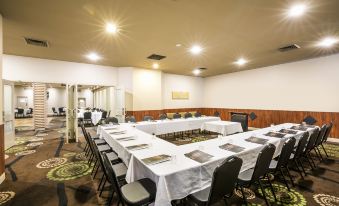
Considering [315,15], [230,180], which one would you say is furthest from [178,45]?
[230,180]

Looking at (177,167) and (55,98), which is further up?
(55,98)

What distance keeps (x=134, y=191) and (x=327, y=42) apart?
19.7ft

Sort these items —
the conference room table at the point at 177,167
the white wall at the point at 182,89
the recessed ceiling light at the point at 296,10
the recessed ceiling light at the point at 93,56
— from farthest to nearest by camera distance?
1. the white wall at the point at 182,89
2. the recessed ceiling light at the point at 93,56
3. the recessed ceiling light at the point at 296,10
4. the conference room table at the point at 177,167

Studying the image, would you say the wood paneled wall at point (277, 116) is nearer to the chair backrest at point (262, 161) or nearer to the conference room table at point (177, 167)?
the conference room table at point (177, 167)

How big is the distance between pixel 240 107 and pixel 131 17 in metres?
7.26

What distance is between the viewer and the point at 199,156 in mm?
2033

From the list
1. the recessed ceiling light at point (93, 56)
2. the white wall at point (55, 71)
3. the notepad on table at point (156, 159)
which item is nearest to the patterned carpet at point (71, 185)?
the notepad on table at point (156, 159)

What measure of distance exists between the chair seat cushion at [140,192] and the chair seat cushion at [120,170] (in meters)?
0.42

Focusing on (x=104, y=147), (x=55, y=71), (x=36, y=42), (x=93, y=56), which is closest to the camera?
(x=104, y=147)

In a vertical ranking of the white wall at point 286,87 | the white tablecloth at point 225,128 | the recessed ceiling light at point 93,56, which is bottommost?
the white tablecloth at point 225,128

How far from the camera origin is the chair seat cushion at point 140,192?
5.31ft

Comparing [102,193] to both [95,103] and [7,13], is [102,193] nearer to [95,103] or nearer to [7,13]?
[7,13]

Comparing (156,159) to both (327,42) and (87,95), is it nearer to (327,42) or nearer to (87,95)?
(327,42)

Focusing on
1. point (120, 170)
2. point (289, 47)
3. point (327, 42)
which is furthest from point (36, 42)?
point (327, 42)
